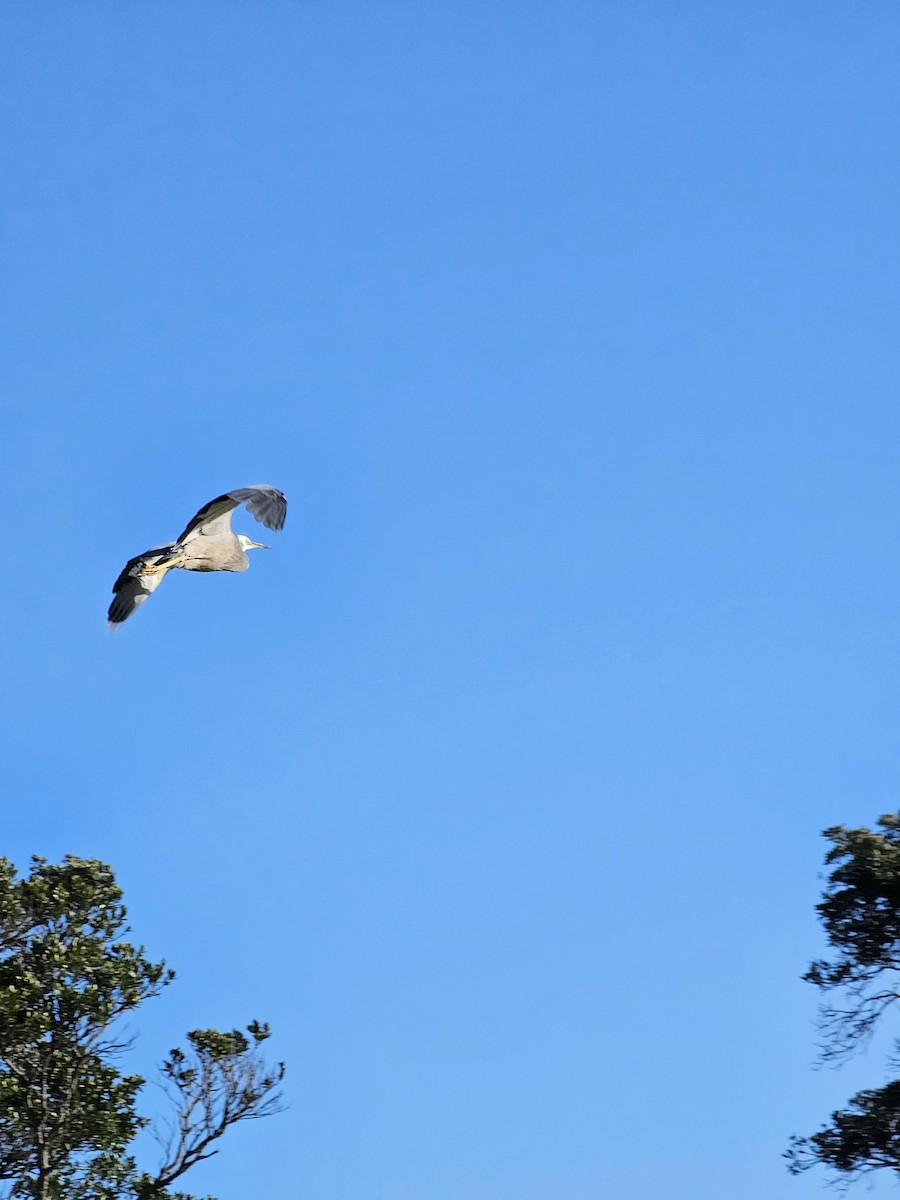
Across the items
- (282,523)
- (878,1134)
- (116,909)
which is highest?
(282,523)

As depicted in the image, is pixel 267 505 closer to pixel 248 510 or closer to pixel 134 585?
pixel 248 510

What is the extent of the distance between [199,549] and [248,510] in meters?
0.76

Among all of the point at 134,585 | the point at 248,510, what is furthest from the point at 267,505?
the point at 134,585

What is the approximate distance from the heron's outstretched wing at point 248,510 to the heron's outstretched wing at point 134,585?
1.34ft

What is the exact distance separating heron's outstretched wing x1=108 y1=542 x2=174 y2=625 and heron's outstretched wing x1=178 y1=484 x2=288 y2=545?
0.41 metres

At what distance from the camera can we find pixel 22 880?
2498 centimetres

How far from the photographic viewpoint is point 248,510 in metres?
21.5

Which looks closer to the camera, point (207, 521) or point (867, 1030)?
point (207, 521)

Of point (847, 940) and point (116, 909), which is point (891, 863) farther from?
point (116, 909)

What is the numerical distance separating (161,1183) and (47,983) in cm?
325

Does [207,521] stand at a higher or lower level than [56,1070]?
higher

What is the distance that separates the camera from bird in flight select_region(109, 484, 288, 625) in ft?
70.0

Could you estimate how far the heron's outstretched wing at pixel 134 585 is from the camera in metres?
21.4

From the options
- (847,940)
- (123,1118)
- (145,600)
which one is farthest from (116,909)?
(847,940)
